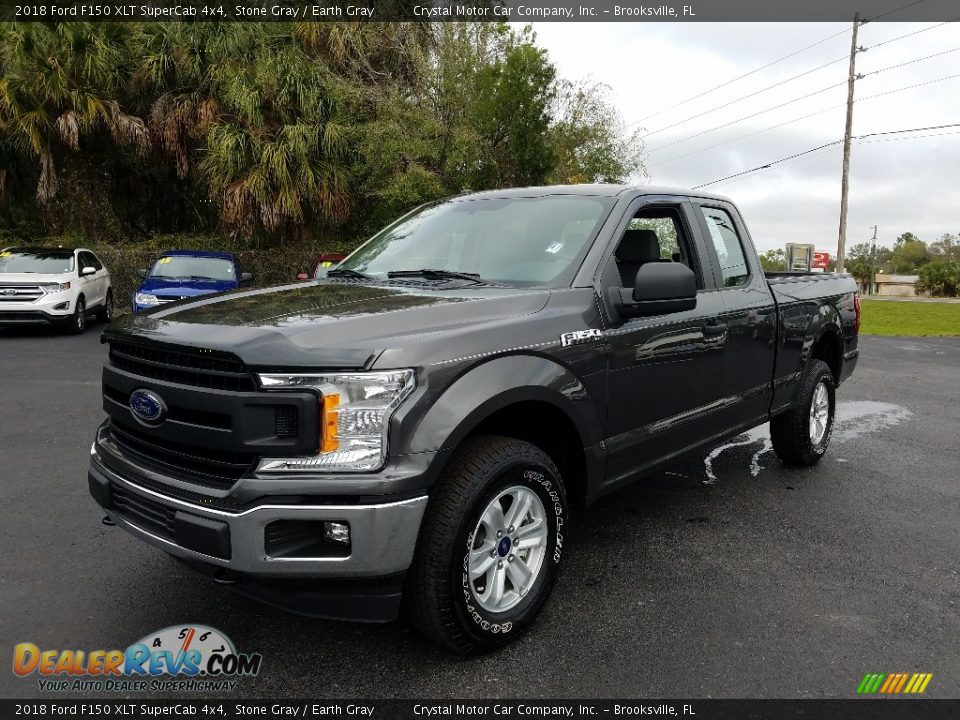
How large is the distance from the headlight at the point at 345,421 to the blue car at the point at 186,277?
1077 cm

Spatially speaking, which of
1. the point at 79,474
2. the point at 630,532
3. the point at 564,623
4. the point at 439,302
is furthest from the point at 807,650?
the point at 79,474

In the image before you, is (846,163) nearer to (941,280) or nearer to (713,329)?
(713,329)

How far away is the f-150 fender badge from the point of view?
3176 mm

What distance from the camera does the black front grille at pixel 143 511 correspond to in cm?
268

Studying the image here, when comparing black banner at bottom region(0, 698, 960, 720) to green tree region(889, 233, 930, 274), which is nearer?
black banner at bottom region(0, 698, 960, 720)

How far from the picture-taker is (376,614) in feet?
8.39

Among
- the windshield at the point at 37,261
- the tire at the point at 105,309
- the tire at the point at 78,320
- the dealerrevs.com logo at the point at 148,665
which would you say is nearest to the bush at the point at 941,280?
the tire at the point at 105,309

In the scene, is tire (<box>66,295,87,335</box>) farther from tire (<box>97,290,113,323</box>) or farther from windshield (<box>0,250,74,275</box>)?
tire (<box>97,290,113,323</box>)

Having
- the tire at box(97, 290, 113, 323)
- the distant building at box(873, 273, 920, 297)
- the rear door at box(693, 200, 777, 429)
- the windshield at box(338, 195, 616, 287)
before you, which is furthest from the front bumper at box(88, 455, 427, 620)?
the distant building at box(873, 273, 920, 297)

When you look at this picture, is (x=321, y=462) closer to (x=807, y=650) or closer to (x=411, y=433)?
(x=411, y=433)

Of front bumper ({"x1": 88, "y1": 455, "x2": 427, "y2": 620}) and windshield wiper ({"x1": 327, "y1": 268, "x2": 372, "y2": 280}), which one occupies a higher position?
windshield wiper ({"x1": 327, "y1": 268, "x2": 372, "y2": 280})

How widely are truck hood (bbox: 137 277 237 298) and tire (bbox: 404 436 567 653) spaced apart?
1057cm

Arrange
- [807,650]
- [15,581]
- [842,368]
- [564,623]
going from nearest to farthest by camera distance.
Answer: [807,650] < [564,623] < [15,581] < [842,368]

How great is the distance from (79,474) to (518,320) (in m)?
3.79
